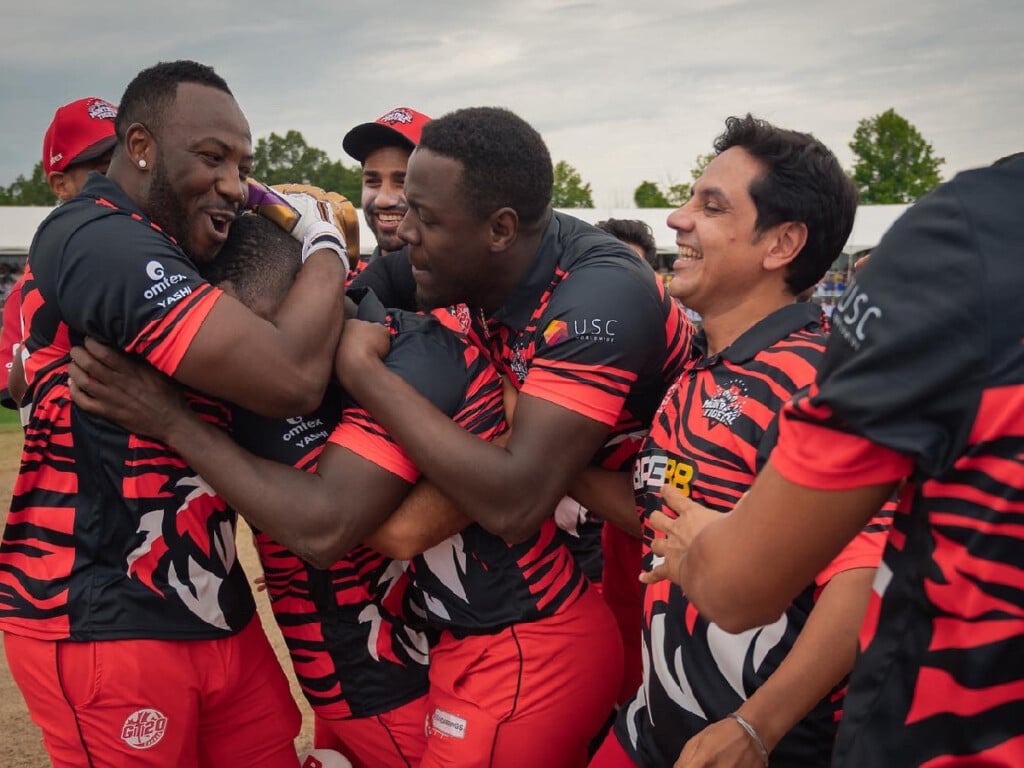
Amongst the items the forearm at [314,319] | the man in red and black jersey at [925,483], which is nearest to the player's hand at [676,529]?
the man in red and black jersey at [925,483]

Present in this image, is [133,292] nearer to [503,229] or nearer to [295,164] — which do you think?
[503,229]

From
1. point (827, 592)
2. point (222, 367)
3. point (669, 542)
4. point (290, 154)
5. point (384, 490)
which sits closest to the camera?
point (669, 542)

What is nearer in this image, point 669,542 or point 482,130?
point 669,542

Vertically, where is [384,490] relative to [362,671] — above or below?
above

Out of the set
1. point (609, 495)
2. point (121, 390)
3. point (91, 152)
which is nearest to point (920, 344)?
point (609, 495)

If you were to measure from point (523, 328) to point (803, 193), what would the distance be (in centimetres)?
97

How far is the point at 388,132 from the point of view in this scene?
14.8ft

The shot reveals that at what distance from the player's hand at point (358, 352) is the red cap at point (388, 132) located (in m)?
2.07

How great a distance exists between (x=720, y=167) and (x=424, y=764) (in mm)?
1992

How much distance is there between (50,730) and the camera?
2.54m

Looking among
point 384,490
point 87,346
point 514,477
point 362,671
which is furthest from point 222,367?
point 362,671

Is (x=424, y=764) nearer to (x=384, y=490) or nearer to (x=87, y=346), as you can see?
(x=384, y=490)

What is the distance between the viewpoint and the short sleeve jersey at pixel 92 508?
239cm

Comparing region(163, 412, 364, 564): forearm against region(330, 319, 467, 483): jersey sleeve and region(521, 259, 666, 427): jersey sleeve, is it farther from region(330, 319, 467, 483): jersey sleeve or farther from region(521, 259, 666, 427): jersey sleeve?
region(521, 259, 666, 427): jersey sleeve
